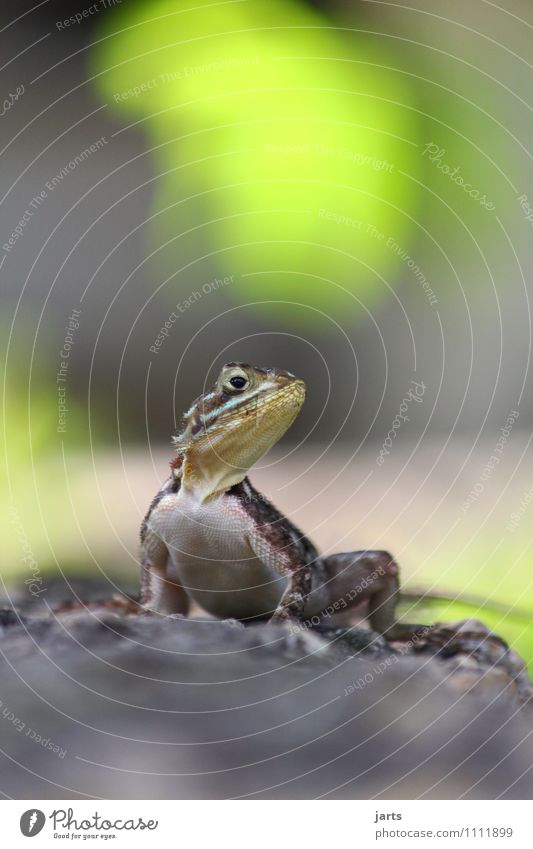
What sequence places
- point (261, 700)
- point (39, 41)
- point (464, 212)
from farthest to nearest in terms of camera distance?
point (464, 212)
point (39, 41)
point (261, 700)

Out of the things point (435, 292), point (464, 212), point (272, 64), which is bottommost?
point (435, 292)

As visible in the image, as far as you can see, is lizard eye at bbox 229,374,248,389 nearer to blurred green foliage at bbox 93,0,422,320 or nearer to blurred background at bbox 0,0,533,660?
blurred background at bbox 0,0,533,660

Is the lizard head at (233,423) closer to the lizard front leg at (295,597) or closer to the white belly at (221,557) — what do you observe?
the white belly at (221,557)

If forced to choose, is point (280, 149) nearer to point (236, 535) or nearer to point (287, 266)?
point (287, 266)

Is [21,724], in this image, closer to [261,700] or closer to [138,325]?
[261,700]

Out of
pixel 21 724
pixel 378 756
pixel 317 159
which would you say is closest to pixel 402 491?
Result: pixel 378 756

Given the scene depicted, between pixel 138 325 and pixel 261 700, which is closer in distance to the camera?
pixel 261 700

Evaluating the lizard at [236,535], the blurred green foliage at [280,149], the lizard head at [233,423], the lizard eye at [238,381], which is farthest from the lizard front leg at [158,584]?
the blurred green foliage at [280,149]

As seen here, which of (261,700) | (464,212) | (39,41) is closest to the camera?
(261,700)
